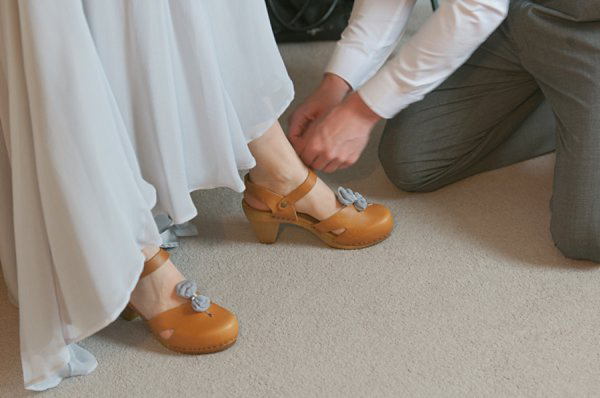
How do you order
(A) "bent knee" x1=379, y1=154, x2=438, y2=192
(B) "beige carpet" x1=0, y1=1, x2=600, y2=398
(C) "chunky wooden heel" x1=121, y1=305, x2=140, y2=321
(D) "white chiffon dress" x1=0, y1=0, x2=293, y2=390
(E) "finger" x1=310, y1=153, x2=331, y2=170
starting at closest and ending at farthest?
(D) "white chiffon dress" x1=0, y1=0, x2=293, y2=390, (B) "beige carpet" x1=0, y1=1, x2=600, y2=398, (C) "chunky wooden heel" x1=121, y1=305, x2=140, y2=321, (E) "finger" x1=310, y1=153, x2=331, y2=170, (A) "bent knee" x1=379, y1=154, x2=438, y2=192

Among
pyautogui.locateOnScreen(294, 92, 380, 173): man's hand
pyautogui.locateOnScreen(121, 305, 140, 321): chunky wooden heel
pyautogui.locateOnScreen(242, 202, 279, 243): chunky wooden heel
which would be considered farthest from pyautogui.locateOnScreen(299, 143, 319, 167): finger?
pyautogui.locateOnScreen(121, 305, 140, 321): chunky wooden heel

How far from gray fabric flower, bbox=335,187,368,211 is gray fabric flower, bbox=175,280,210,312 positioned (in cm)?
31

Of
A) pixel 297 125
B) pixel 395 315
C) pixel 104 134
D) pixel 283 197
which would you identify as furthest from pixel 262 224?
pixel 104 134

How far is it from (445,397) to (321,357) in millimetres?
200

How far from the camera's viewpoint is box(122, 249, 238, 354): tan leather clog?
4.60 ft

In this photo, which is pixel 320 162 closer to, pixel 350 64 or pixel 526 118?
pixel 350 64

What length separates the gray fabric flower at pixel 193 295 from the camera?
1422 mm

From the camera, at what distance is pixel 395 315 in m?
1.46

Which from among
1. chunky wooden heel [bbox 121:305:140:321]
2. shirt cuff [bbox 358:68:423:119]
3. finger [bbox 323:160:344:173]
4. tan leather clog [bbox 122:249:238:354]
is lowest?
chunky wooden heel [bbox 121:305:140:321]

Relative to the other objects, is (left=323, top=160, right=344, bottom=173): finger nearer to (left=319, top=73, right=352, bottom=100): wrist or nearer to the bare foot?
(left=319, top=73, right=352, bottom=100): wrist

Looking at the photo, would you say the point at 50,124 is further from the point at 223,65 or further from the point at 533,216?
the point at 533,216

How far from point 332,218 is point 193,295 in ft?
0.95

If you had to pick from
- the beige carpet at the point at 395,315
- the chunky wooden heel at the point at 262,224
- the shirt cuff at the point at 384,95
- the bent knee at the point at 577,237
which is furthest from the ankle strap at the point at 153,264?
the bent knee at the point at 577,237

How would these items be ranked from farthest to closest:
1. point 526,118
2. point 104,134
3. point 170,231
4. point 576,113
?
point 526,118 → point 170,231 → point 576,113 → point 104,134
